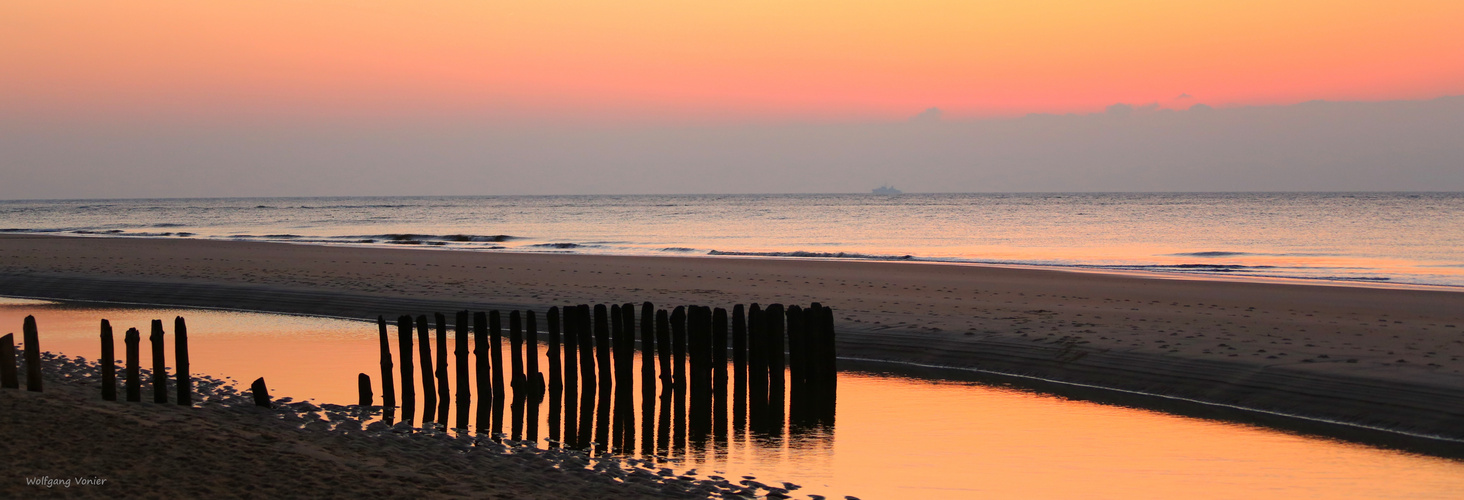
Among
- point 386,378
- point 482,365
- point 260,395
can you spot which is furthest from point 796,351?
point 260,395

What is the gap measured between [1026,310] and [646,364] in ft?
25.0

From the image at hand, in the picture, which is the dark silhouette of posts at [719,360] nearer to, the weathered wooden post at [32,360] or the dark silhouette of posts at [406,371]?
the dark silhouette of posts at [406,371]

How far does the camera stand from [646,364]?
37.7 feet

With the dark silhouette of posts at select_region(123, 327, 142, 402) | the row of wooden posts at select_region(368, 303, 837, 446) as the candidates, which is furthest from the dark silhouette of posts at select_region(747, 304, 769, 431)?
the dark silhouette of posts at select_region(123, 327, 142, 402)

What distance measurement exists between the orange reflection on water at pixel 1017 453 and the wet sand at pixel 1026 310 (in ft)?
2.98

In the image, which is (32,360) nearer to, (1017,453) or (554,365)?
(554,365)

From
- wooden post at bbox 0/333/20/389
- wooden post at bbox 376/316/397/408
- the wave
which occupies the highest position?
wooden post at bbox 0/333/20/389

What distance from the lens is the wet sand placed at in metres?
10.8

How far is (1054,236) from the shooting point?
5122 centimetres

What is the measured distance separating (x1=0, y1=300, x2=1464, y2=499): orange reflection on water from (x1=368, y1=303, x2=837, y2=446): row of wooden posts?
35 centimetres

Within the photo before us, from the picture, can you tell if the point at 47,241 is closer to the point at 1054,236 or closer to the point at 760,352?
the point at 760,352

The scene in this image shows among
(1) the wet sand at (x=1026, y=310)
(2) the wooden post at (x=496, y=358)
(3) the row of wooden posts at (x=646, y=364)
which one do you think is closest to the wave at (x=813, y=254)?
(1) the wet sand at (x=1026, y=310)

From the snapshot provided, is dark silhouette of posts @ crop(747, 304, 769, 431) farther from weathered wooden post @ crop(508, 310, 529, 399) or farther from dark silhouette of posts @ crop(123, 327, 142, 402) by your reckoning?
dark silhouette of posts @ crop(123, 327, 142, 402)

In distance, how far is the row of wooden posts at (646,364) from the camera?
10852mm
